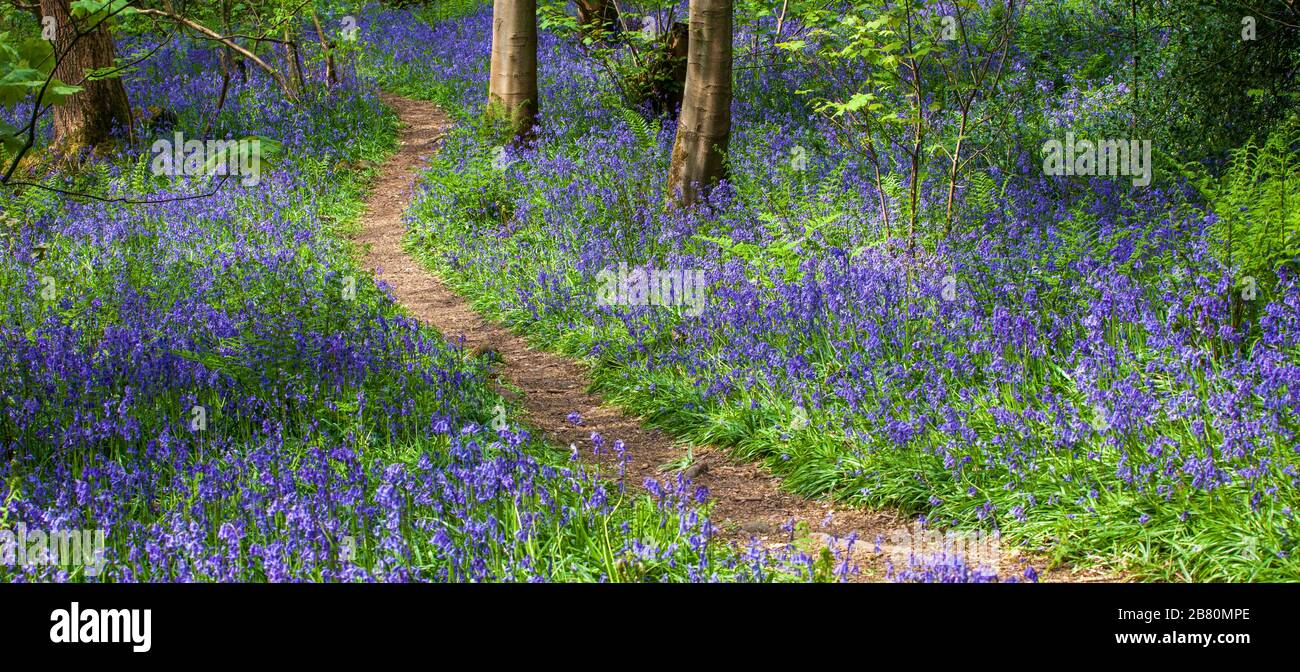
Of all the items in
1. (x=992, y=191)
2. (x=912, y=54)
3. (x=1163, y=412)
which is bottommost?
(x=1163, y=412)

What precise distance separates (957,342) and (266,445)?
3.64 m

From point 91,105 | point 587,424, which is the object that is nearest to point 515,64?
point 91,105

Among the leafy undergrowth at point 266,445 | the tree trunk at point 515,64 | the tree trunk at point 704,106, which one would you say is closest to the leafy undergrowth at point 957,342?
the tree trunk at point 704,106

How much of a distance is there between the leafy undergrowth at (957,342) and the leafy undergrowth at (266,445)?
41.3 inches

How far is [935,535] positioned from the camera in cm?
468

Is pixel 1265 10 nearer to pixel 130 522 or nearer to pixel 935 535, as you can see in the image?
pixel 935 535

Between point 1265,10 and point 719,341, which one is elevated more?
point 1265,10

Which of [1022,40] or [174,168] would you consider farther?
[1022,40]

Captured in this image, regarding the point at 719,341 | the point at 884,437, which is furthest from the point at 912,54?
the point at 884,437

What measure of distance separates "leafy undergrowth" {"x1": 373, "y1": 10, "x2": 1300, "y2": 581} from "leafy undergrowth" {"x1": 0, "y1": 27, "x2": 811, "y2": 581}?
1.05m

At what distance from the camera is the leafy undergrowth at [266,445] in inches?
158

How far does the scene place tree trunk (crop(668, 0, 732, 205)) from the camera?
Result: 892 centimetres
